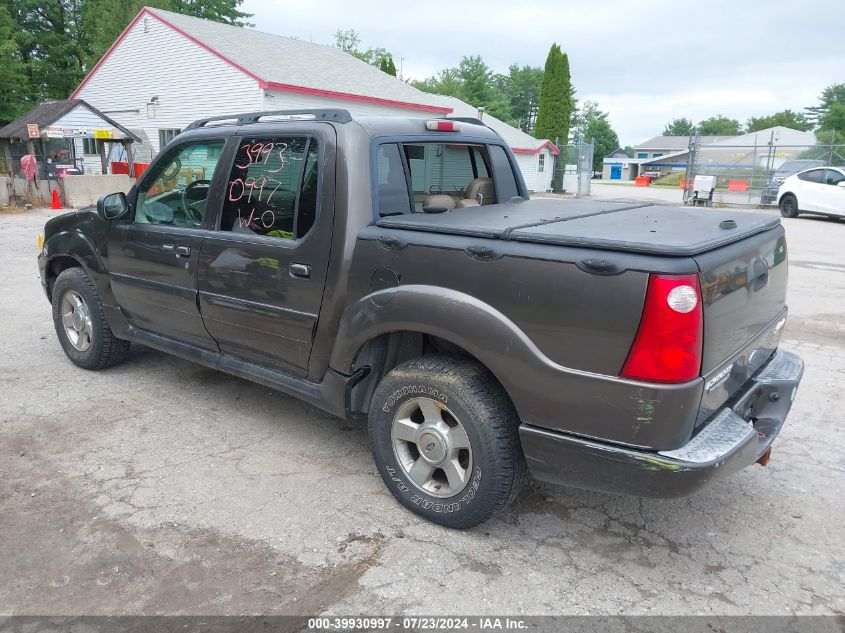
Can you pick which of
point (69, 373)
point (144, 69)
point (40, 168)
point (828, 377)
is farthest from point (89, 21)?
point (828, 377)

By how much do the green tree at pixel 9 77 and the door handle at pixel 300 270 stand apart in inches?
1307

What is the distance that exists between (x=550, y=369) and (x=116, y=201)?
3313mm

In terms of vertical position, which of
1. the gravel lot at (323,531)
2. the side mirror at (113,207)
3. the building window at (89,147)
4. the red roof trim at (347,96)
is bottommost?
the gravel lot at (323,531)

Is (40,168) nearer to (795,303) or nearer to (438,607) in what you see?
(795,303)

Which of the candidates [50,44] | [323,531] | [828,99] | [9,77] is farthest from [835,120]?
[323,531]

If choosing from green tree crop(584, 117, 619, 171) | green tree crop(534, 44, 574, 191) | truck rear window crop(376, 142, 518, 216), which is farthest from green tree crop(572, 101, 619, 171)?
truck rear window crop(376, 142, 518, 216)

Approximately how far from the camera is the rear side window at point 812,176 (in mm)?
19547

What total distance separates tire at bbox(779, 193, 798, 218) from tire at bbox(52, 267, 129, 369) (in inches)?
807

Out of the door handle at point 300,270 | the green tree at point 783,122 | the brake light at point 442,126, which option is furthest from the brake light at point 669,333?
the green tree at point 783,122

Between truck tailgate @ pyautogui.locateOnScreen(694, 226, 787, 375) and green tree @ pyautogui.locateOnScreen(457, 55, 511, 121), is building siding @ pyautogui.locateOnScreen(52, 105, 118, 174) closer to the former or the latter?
truck tailgate @ pyautogui.locateOnScreen(694, 226, 787, 375)

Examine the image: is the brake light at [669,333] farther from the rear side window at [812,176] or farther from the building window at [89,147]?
the building window at [89,147]

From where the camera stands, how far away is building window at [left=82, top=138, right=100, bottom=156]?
25.7 metres

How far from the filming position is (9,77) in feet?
99.7

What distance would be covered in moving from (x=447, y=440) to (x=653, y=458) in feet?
2.97
